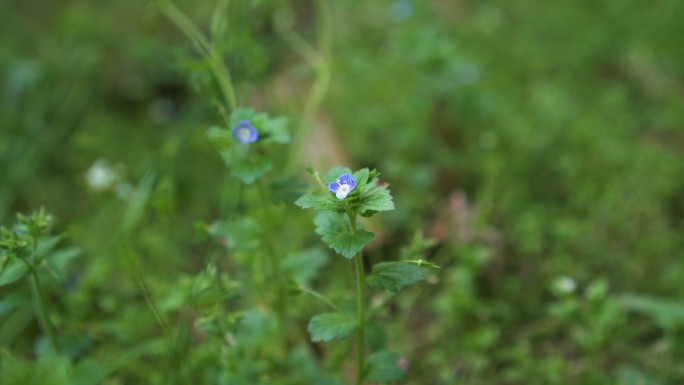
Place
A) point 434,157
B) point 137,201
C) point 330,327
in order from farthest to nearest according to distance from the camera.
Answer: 1. point 434,157
2. point 137,201
3. point 330,327

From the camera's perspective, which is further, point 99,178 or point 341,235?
point 99,178

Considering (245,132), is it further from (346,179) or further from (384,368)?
(384,368)

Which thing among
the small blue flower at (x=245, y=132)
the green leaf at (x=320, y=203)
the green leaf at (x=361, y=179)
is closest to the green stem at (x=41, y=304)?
the small blue flower at (x=245, y=132)

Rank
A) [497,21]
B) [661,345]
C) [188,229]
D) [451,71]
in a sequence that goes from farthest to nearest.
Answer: [497,21] < [451,71] < [188,229] < [661,345]

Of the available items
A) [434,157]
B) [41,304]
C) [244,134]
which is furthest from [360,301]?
[434,157]

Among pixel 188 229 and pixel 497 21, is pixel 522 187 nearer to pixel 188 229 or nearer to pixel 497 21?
pixel 497 21

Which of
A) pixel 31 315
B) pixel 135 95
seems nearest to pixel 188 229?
pixel 31 315
